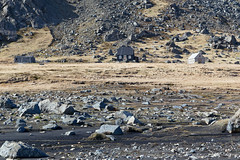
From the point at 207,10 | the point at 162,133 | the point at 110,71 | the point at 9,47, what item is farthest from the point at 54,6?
the point at 162,133

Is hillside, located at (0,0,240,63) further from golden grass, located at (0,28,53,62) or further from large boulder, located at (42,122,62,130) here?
large boulder, located at (42,122,62,130)

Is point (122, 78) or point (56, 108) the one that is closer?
point (56, 108)

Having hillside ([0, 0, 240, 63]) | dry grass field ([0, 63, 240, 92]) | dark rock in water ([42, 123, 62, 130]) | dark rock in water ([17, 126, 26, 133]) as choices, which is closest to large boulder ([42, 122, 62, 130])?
dark rock in water ([42, 123, 62, 130])

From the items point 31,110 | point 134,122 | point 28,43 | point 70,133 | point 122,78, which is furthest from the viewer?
point 28,43

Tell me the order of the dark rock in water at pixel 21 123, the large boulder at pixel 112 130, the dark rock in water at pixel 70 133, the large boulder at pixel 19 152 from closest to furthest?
the large boulder at pixel 19 152, the dark rock in water at pixel 70 133, the large boulder at pixel 112 130, the dark rock in water at pixel 21 123

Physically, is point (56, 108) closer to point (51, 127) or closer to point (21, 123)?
point (21, 123)

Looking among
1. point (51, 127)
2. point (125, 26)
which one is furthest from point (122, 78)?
point (125, 26)

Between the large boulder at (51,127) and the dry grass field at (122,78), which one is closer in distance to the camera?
the large boulder at (51,127)

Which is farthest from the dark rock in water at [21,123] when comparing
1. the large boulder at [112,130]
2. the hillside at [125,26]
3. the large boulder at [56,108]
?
the hillside at [125,26]

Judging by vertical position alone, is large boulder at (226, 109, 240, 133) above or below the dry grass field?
above

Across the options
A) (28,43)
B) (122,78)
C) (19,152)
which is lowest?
(122,78)

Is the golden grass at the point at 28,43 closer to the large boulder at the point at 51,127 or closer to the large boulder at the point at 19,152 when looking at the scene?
the large boulder at the point at 51,127

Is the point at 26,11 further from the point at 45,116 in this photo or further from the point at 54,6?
the point at 45,116

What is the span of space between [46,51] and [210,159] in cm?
8524
